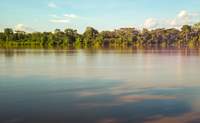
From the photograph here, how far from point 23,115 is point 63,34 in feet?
270

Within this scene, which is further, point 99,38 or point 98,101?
point 99,38

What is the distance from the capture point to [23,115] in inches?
262

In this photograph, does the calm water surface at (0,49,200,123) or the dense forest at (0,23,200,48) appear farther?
the dense forest at (0,23,200,48)

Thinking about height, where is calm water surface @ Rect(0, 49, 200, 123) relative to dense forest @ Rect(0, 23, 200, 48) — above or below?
below

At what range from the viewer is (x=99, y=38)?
8256cm

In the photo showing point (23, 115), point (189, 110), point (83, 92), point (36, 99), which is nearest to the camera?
point (23, 115)

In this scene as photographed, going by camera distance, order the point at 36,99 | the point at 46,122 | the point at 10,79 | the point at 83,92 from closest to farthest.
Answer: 1. the point at 46,122
2. the point at 36,99
3. the point at 83,92
4. the point at 10,79

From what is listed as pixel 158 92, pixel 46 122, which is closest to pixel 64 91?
pixel 158 92

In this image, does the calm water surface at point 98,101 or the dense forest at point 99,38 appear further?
the dense forest at point 99,38

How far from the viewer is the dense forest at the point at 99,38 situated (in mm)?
80438

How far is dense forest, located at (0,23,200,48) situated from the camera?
8044 cm

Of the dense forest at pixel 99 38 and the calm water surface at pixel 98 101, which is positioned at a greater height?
the dense forest at pixel 99 38

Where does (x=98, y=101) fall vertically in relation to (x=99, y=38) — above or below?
below

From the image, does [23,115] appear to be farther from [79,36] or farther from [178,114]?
[79,36]
